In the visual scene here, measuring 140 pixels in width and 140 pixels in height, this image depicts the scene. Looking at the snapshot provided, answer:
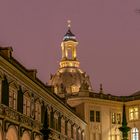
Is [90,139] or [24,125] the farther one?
[90,139]

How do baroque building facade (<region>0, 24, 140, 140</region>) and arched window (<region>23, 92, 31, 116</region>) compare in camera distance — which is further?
arched window (<region>23, 92, 31, 116</region>)

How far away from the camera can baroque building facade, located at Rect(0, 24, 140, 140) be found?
39691 millimetres

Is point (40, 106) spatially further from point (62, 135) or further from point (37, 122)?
point (62, 135)

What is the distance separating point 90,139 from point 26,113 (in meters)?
41.0

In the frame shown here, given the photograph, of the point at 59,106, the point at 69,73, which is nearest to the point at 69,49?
the point at 69,73

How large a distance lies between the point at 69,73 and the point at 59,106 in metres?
49.2

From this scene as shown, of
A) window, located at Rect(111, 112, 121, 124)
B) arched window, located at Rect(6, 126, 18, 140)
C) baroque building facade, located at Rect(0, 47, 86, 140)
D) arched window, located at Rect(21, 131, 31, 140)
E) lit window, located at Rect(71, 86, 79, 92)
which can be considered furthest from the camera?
lit window, located at Rect(71, 86, 79, 92)

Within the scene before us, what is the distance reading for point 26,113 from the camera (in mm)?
45938

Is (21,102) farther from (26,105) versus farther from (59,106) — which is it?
(59,106)

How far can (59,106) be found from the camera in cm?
6212

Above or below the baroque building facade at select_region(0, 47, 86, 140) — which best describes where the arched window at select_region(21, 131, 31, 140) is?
below

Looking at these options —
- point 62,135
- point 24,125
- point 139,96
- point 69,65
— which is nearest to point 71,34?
point 69,65

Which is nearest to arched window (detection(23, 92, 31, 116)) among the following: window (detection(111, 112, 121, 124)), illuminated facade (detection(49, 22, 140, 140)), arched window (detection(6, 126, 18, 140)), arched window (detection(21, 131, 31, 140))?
arched window (detection(21, 131, 31, 140))

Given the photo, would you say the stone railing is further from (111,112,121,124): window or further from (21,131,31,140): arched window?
(111,112,121,124): window
